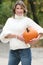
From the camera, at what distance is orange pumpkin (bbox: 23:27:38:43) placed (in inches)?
186

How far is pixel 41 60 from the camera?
9203mm

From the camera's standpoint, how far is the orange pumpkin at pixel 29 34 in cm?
473

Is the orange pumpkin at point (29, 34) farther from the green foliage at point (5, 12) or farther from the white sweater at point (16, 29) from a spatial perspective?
the green foliage at point (5, 12)

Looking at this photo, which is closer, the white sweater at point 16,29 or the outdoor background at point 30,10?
the white sweater at point 16,29

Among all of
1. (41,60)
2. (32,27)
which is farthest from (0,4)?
(32,27)

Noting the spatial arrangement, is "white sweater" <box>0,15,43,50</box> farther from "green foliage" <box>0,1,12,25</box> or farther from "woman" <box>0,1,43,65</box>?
"green foliage" <box>0,1,12,25</box>

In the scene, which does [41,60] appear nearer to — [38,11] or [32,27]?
[32,27]

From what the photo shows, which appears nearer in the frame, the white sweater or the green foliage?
the white sweater

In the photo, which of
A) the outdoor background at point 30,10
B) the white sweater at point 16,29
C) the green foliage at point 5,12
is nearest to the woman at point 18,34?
the white sweater at point 16,29

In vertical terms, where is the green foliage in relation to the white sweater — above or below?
below

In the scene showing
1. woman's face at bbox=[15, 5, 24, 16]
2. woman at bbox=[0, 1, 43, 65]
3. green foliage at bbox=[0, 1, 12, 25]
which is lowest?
green foliage at bbox=[0, 1, 12, 25]

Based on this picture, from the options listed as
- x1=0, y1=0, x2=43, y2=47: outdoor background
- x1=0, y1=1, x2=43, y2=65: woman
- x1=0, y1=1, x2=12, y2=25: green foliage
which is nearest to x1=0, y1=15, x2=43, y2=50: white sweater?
x1=0, y1=1, x2=43, y2=65: woman

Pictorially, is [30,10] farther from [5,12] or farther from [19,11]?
[19,11]

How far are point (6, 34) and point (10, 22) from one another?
21 cm
